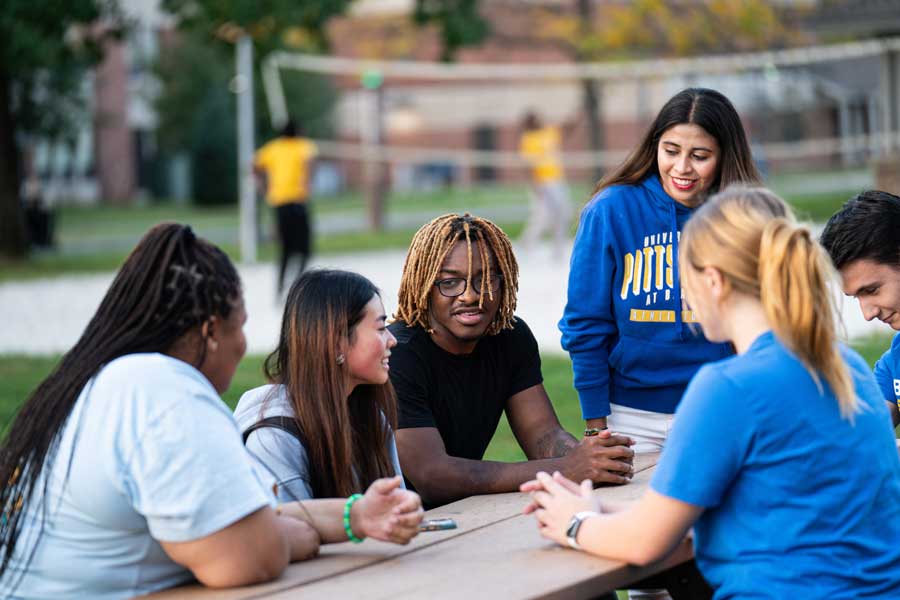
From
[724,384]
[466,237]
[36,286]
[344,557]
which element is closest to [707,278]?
[724,384]

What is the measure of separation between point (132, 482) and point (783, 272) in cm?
125

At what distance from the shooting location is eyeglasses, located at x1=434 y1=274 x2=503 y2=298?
380cm

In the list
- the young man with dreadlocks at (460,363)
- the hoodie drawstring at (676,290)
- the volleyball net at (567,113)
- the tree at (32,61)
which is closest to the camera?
the young man with dreadlocks at (460,363)

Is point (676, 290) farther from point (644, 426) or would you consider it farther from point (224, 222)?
point (224, 222)

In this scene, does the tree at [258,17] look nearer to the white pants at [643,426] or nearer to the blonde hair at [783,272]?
the white pants at [643,426]

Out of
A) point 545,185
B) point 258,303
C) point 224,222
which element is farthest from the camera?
point 224,222

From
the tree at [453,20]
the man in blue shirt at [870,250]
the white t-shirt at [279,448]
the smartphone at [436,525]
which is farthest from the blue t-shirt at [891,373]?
the tree at [453,20]

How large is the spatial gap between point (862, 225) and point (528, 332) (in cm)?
107

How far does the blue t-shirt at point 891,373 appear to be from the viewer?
377 centimetres

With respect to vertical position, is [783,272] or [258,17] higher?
[258,17]

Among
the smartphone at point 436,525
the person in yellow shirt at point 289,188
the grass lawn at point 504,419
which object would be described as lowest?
the grass lawn at point 504,419

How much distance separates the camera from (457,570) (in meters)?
2.64

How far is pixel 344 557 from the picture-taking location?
2781mm

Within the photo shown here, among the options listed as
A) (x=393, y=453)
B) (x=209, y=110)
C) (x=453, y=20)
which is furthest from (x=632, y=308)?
(x=209, y=110)
